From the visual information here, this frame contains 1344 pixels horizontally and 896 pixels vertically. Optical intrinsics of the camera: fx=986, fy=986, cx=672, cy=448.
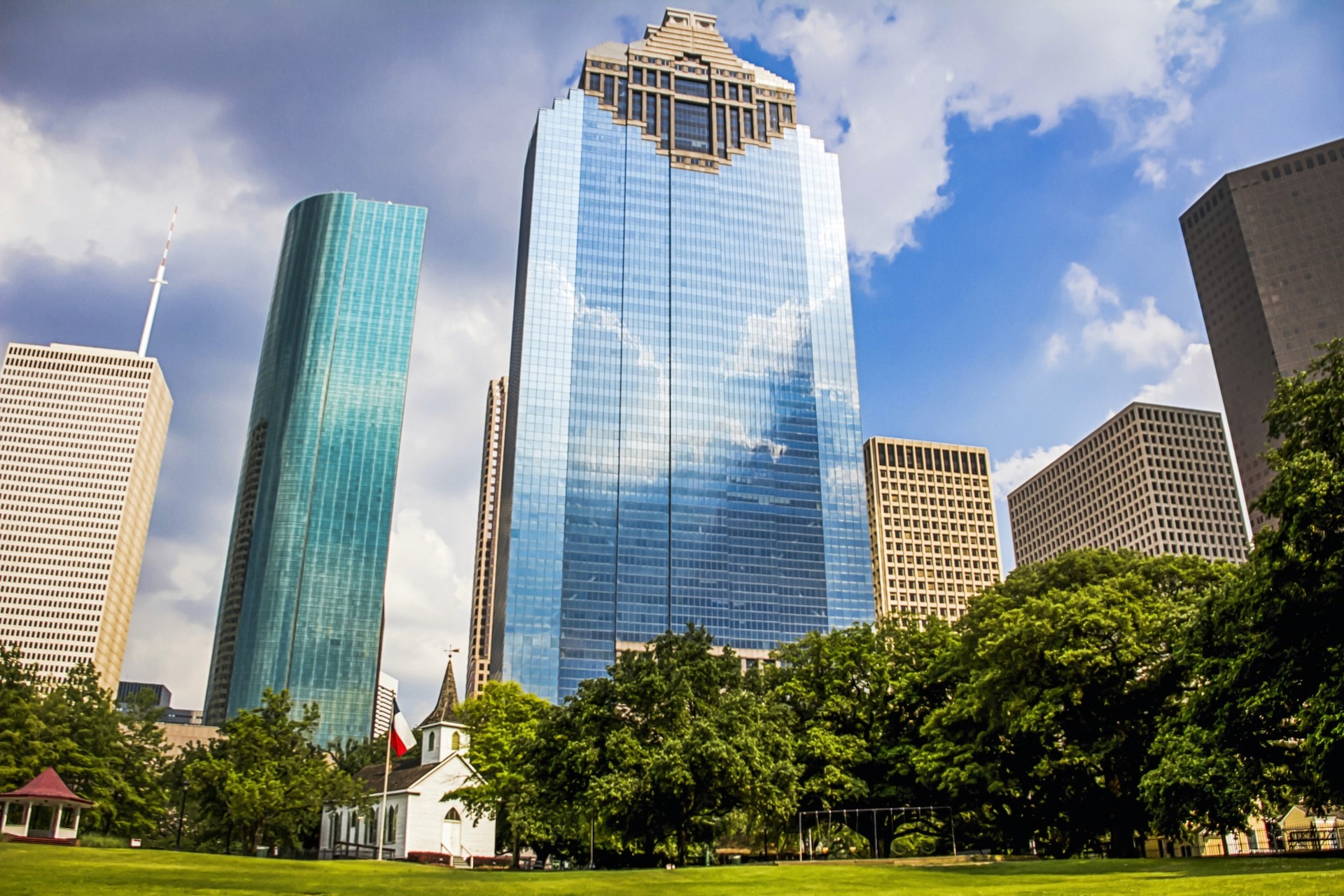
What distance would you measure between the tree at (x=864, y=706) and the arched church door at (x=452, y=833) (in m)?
29.2

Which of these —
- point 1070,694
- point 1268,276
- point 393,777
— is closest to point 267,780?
point 393,777

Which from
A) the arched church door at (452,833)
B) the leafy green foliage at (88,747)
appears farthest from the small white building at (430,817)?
the leafy green foliage at (88,747)

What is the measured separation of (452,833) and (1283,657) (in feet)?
210

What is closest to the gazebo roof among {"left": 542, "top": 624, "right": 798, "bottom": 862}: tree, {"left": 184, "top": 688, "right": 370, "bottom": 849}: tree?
{"left": 184, "top": 688, "right": 370, "bottom": 849}: tree

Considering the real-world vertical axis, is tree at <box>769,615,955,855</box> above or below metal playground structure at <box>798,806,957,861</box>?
above

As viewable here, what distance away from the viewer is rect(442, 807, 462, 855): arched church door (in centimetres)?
7894

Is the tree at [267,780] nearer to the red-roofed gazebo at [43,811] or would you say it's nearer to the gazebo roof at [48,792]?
the red-roofed gazebo at [43,811]

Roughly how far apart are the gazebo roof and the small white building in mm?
21659

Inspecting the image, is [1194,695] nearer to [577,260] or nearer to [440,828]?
[440,828]

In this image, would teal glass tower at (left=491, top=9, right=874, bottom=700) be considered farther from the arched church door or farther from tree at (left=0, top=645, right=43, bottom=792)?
tree at (left=0, top=645, right=43, bottom=792)

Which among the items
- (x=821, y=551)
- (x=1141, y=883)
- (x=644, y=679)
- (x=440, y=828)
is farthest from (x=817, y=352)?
(x=1141, y=883)

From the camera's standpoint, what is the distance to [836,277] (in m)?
195

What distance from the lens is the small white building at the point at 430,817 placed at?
254 feet

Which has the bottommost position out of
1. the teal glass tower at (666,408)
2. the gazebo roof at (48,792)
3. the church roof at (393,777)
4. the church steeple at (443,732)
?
the gazebo roof at (48,792)
